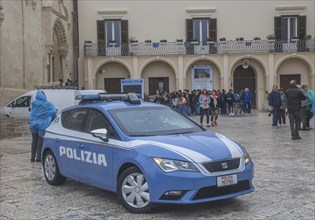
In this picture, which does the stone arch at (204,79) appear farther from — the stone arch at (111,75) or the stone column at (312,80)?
the stone column at (312,80)

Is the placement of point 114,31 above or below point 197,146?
above

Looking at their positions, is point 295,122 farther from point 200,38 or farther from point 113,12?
point 113,12

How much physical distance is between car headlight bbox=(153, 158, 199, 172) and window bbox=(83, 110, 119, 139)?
3.49ft

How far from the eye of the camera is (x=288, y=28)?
33.8 m

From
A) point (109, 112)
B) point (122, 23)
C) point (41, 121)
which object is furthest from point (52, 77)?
point (109, 112)

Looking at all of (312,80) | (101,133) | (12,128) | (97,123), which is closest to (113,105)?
(97,123)

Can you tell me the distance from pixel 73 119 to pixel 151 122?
1.56 m

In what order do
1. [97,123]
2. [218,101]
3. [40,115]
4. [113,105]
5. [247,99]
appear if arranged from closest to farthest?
[97,123] → [113,105] → [40,115] → [218,101] → [247,99]

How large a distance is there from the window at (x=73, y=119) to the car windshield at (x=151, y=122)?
Answer: 781 mm

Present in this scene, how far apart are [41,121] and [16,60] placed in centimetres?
1226

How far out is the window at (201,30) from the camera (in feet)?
111

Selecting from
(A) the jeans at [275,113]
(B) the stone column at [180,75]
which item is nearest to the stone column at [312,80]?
(B) the stone column at [180,75]

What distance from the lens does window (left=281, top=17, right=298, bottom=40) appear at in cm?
3369

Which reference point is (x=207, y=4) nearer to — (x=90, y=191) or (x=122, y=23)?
(x=122, y=23)
